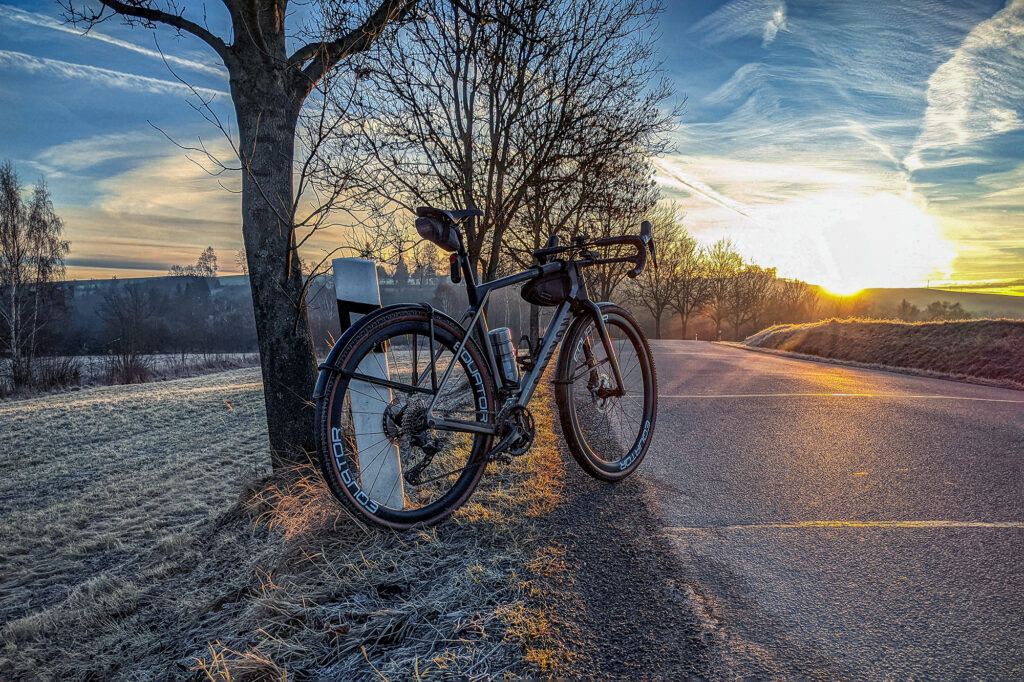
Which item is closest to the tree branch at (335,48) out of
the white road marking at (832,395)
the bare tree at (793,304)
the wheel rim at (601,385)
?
the wheel rim at (601,385)

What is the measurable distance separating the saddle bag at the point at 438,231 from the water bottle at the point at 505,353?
0.56 metres

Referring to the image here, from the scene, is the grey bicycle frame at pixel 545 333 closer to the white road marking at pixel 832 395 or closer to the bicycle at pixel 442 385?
the bicycle at pixel 442 385

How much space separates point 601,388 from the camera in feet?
12.7

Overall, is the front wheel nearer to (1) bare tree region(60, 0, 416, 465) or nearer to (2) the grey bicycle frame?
(2) the grey bicycle frame

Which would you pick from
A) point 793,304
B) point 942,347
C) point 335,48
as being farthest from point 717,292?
point 335,48

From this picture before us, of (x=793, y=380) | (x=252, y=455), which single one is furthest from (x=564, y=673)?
(x=252, y=455)

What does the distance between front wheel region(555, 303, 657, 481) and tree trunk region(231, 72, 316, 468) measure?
2.48 m

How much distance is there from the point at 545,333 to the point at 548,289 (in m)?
0.28

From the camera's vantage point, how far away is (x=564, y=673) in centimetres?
179

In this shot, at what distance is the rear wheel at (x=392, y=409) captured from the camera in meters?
2.41

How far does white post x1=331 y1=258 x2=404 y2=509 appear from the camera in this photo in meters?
2.71

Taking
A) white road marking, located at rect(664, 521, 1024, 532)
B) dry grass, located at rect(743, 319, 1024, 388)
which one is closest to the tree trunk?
white road marking, located at rect(664, 521, 1024, 532)

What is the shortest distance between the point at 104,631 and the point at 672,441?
4.82 m

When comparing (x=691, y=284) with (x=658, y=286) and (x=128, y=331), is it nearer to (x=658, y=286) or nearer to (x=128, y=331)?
(x=658, y=286)
